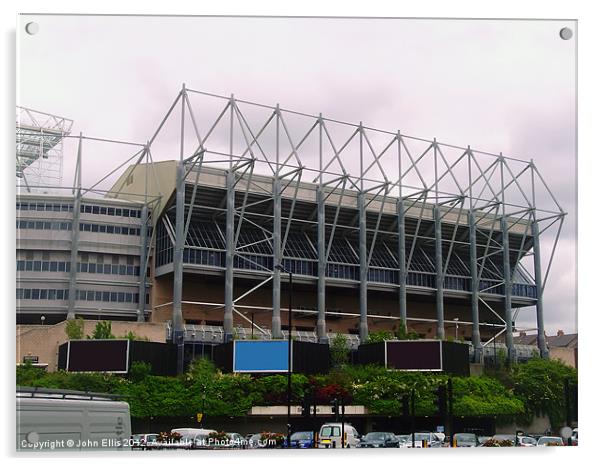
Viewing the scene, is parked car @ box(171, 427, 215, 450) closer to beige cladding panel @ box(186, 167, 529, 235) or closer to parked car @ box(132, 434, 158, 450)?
parked car @ box(132, 434, 158, 450)

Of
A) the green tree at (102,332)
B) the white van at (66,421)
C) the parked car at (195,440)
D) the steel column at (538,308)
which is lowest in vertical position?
the parked car at (195,440)

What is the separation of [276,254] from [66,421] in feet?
163

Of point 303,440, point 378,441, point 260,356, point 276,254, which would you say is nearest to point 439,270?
point 276,254

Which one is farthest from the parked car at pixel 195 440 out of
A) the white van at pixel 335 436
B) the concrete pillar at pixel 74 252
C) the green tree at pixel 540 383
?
the concrete pillar at pixel 74 252

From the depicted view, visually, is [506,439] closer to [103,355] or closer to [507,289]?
[103,355]

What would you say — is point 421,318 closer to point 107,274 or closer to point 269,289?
point 269,289

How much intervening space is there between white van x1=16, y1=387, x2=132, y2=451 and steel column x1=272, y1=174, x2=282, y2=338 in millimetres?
47623

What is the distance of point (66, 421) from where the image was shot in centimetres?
2517

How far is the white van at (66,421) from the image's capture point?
25219 millimetres

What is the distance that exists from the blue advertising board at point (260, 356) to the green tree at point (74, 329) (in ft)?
36.7

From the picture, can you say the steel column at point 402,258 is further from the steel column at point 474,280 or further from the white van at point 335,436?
the white van at point 335,436

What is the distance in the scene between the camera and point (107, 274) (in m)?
77.4
